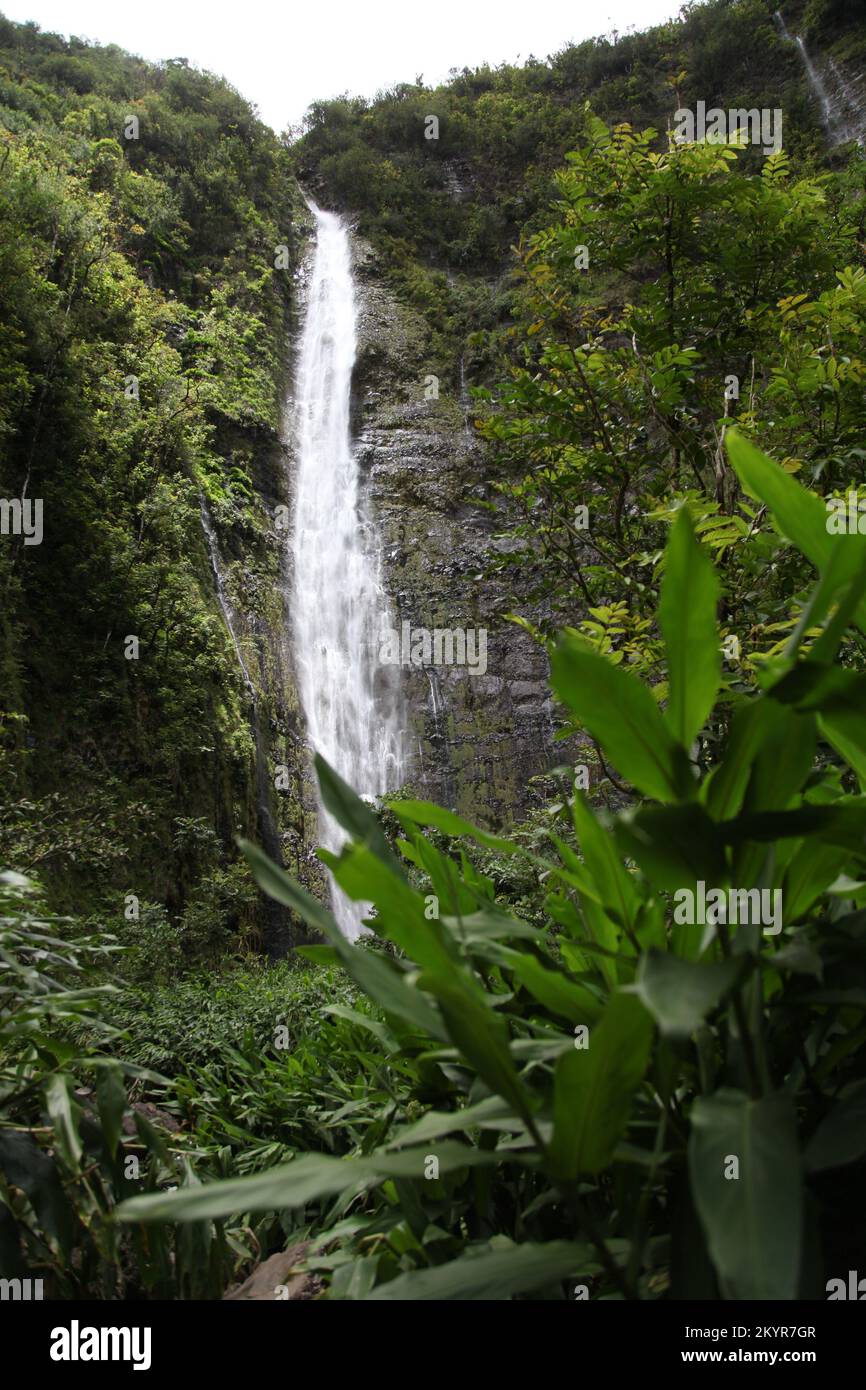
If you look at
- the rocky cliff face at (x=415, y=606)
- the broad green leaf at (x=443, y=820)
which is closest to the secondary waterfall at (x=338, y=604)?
the rocky cliff face at (x=415, y=606)

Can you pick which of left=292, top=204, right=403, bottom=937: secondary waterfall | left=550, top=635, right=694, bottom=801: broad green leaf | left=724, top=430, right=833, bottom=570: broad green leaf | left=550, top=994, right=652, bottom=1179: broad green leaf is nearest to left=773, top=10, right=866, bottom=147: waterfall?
left=292, top=204, right=403, bottom=937: secondary waterfall

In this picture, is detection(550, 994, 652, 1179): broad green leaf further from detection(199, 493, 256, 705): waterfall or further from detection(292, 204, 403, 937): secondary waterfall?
detection(292, 204, 403, 937): secondary waterfall

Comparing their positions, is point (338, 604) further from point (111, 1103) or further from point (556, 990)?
point (556, 990)

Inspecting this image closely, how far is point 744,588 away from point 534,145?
1937 centimetres

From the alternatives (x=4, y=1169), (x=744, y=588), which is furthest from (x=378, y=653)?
(x=4, y=1169)

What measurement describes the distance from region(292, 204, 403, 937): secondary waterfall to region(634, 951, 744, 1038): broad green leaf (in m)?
9.25

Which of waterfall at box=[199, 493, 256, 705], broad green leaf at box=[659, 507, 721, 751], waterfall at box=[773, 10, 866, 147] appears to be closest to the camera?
broad green leaf at box=[659, 507, 721, 751]

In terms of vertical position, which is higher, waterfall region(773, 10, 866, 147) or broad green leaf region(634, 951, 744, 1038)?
waterfall region(773, 10, 866, 147)

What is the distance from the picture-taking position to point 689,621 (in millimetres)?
697

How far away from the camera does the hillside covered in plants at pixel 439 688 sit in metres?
0.64

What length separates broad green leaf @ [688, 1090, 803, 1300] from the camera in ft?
1.49

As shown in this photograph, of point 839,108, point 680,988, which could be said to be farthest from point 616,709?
point 839,108
